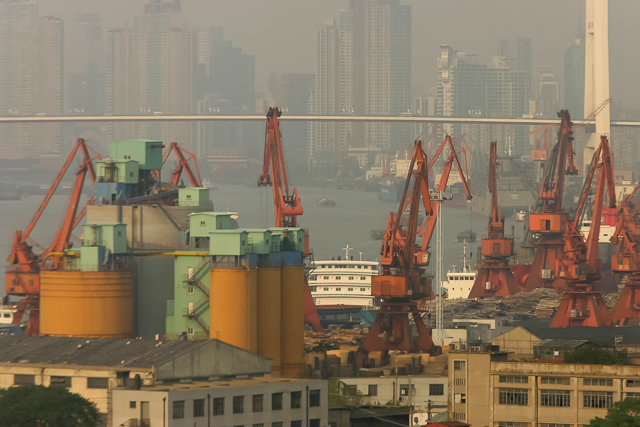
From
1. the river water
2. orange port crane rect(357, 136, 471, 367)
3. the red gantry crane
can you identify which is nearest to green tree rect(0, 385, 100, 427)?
orange port crane rect(357, 136, 471, 367)

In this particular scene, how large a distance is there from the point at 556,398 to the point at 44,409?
6928 mm

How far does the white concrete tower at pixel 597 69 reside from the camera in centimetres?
8712

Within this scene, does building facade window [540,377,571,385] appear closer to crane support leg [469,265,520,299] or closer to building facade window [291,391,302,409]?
building facade window [291,391,302,409]

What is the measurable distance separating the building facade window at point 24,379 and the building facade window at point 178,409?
12.1ft

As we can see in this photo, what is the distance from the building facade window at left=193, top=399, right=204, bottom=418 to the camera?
19.2m

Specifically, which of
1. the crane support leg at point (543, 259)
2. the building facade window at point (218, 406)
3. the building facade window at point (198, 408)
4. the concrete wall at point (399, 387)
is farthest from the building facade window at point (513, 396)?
the crane support leg at point (543, 259)

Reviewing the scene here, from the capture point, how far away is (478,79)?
13250 centimetres

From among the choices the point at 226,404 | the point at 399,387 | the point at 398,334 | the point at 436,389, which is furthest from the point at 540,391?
the point at 398,334

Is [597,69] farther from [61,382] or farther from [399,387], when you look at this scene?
[61,382]

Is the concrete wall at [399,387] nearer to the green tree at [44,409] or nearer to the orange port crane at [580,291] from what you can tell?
the green tree at [44,409]

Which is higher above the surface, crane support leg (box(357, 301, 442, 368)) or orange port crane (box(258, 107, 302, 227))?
orange port crane (box(258, 107, 302, 227))

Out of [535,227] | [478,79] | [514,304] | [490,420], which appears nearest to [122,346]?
[490,420]

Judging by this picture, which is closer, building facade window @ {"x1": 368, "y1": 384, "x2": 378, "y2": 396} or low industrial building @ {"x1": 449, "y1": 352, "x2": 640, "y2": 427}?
low industrial building @ {"x1": 449, "y1": 352, "x2": 640, "y2": 427}

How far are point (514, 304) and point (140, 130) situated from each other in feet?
286
